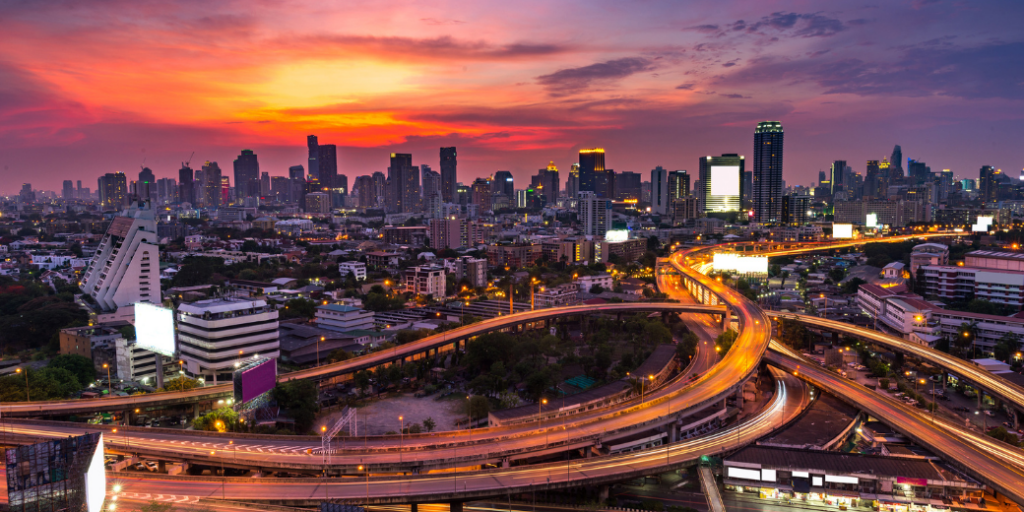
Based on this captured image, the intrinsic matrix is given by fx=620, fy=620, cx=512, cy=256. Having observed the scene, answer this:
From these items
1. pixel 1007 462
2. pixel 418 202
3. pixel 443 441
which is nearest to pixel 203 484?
pixel 443 441

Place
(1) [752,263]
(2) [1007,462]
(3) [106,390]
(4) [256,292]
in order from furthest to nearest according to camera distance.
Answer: (1) [752,263]
(4) [256,292]
(3) [106,390]
(2) [1007,462]

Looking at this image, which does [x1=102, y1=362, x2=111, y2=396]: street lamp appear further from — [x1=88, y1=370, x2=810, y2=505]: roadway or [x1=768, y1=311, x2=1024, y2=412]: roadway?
[x1=768, y1=311, x2=1024, y2=412]: roadway

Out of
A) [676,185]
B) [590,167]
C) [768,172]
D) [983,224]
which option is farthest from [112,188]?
[983,224]

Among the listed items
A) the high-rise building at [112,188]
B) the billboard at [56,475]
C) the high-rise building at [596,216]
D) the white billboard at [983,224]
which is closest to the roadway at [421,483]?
the billboard at [56,475]

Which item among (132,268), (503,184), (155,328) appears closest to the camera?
(155,328)

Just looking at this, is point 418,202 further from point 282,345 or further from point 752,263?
point 282,345

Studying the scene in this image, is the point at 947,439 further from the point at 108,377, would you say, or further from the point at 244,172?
the point at 244,172

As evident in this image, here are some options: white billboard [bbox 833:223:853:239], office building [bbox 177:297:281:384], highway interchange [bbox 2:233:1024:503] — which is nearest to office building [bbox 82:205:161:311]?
office building [bbox 177:297:281:384]
